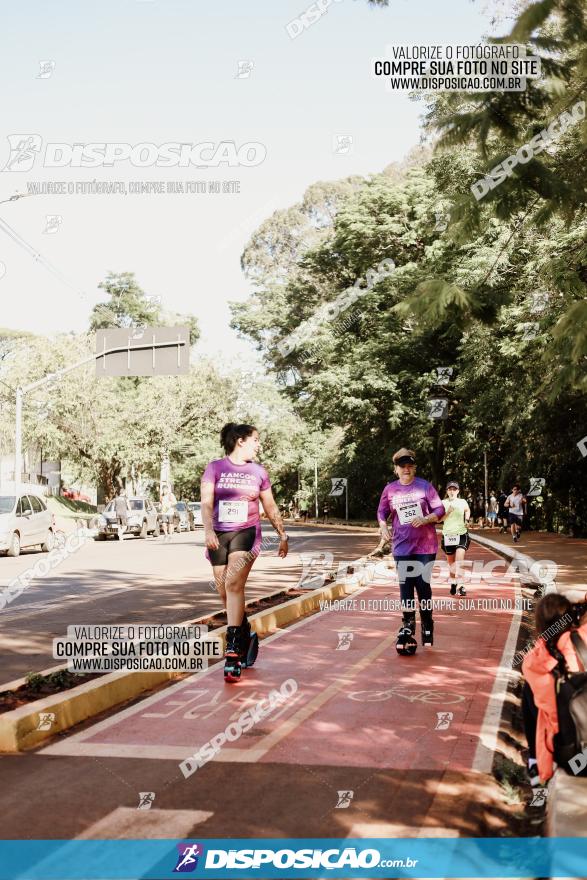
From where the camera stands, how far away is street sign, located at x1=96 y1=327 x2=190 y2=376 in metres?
26.8

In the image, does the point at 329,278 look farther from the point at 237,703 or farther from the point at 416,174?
the point at 237,703

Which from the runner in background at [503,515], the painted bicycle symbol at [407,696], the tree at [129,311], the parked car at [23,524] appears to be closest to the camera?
the painted bicycle symbol at [407,696]

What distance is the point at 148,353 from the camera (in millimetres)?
27234

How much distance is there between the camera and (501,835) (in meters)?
4.22

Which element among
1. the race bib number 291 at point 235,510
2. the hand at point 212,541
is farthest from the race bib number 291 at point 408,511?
the hand at point 212,541

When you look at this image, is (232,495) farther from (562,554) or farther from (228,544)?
(562,554)

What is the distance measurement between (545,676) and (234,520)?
333 cm

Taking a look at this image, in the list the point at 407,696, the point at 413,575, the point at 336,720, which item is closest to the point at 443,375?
the point at 413,575

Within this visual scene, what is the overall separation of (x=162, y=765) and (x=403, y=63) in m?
6.39

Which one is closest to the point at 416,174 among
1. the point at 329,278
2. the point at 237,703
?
the point at 329,278

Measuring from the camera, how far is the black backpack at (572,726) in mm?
4621

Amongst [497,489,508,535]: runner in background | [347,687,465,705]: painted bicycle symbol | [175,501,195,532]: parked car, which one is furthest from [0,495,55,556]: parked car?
[175,501,195,532]: parked car

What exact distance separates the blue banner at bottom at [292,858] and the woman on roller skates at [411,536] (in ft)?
15.7

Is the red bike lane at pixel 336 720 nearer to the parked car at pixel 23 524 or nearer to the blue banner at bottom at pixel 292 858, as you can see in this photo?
the blue banner at bottom at pixel 292 858
